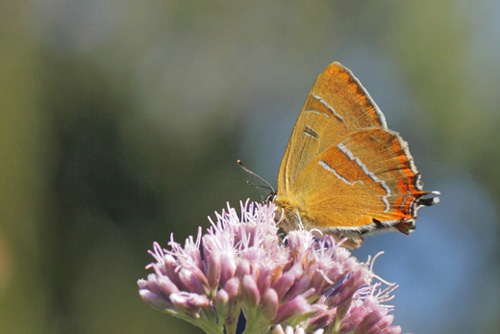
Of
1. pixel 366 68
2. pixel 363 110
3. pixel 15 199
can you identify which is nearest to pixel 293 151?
pixel 363 110

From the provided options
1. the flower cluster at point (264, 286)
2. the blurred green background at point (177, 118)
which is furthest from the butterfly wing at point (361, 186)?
the blurred green background at point (177, 118)

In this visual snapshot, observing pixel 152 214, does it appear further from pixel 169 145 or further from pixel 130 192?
pixel 169 145

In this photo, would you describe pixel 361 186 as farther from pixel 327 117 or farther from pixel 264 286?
pixel 264 286

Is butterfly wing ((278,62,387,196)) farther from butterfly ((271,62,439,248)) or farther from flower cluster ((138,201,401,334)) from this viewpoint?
flower cluster ((138,201,401,334))

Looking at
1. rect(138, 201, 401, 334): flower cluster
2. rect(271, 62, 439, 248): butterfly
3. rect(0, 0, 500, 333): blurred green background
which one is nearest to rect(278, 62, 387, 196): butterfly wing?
rect(271, 62, 439, 248): butterfly

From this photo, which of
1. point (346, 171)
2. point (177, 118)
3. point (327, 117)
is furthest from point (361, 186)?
point (177, 118)

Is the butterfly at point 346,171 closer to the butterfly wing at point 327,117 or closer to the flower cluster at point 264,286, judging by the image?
the butterfly wing at point 327,117

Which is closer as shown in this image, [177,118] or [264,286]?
[264,286]
